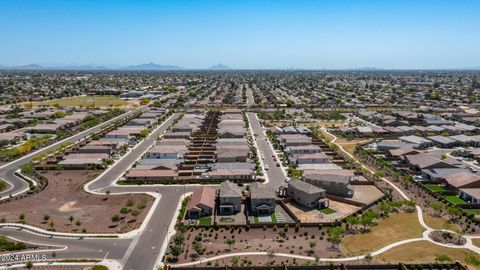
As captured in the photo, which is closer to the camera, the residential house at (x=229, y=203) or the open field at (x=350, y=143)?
the residential house at (x=229, y=203)

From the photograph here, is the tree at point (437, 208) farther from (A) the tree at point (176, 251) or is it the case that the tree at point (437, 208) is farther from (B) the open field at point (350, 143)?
(A) the tree at point (176, 251)

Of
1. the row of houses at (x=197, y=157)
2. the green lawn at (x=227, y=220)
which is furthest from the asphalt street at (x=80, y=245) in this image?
the row of houses at (x=197, y=157)

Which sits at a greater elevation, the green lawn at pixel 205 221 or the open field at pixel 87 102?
the open field at pixel 87 102

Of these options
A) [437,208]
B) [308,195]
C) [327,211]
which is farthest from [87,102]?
[437,208]

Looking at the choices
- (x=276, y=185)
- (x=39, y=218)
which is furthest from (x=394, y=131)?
(x=39, y=218)

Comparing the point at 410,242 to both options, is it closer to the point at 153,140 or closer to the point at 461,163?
the point at 461,163

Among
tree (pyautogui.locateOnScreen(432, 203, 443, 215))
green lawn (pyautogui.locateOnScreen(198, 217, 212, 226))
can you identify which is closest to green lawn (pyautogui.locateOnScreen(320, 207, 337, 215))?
tree (pyautogui.locateOnScreen(432, 203, 443, 215))
